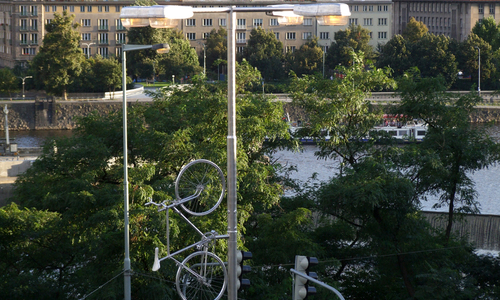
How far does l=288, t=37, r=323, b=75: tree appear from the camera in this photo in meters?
84.6

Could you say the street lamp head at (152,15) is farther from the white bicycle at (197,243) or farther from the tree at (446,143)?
the tree at (446,143)

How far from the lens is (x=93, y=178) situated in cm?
1877

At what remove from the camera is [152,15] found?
7566mm

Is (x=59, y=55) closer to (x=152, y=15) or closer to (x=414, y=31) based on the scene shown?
(x=414, y=31)

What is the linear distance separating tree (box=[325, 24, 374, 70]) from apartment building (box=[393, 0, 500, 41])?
25379mm

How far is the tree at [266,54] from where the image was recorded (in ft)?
277

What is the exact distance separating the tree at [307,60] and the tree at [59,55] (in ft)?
82.8

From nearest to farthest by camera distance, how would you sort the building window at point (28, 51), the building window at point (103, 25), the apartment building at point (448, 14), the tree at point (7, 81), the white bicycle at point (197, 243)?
the white bicycle at point (197, 243), the tree at point (7, 81), the building window at point (28, 51), the building window at point (103, 25), the apartment building at point (448, 14)

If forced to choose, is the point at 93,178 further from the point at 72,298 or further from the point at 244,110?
the point at 244,110

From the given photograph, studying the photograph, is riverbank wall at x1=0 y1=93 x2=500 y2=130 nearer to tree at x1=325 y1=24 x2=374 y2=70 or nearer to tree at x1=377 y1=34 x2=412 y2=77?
tree at x1=377 y1=34 x2=412 y2=77

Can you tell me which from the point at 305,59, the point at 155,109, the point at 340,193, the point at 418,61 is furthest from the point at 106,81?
the point at 340,193

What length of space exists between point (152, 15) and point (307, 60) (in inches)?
3071

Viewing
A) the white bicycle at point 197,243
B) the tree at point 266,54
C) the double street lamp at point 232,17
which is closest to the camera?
the double street lamp at point 232,17

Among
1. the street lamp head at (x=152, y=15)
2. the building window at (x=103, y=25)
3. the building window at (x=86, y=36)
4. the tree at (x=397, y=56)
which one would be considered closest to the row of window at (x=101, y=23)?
the building window at (x=103, y=25)
